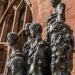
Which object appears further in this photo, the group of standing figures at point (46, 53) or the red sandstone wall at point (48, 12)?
the red sandstone wall at point (48, 12)

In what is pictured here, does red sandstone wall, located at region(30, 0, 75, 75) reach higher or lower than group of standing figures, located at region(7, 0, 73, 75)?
higher

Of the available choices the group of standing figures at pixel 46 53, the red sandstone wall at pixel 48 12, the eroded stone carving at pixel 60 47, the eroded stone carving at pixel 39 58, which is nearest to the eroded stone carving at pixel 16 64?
the group of standing figures at pixel 46 53

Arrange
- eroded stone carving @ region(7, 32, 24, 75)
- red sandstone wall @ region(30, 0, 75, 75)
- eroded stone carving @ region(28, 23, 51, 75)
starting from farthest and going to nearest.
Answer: red sandstone wall @ region(30, 0, 75, 75) → eroded stone carving @ region(7, 32, 24, 75) → eroded stone carving @ region(28, 23, 51, 75)

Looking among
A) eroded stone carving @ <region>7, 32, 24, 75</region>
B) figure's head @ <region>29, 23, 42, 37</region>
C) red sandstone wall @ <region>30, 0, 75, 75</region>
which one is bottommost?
eroded stone carving @ <region>7, 32, 24, 75</region>

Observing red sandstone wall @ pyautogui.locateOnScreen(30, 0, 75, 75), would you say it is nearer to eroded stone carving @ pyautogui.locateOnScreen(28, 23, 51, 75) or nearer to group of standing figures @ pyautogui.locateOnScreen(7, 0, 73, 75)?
group of standing figures @ pyautogui.locateOnScreen(7, 0, 73, 75)

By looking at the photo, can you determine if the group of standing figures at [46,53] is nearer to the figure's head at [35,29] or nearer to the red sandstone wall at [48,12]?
the figure's head at [35,29]

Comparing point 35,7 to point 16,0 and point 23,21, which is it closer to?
point 23,21

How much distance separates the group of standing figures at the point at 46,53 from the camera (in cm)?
301

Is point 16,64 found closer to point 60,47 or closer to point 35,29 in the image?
point 35,29

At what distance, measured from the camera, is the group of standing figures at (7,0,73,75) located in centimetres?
301

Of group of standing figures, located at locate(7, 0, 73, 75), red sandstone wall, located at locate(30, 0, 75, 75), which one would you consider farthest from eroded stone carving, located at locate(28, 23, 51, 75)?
red sandstone wall, located at locate(30, 0, 75, 75)

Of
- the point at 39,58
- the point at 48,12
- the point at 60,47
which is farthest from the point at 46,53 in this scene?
the point at 48,12

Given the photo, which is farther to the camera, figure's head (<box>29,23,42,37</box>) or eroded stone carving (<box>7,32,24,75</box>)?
figure's head (<box>29,23,42,37</box>)

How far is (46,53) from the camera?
3.24 metres
